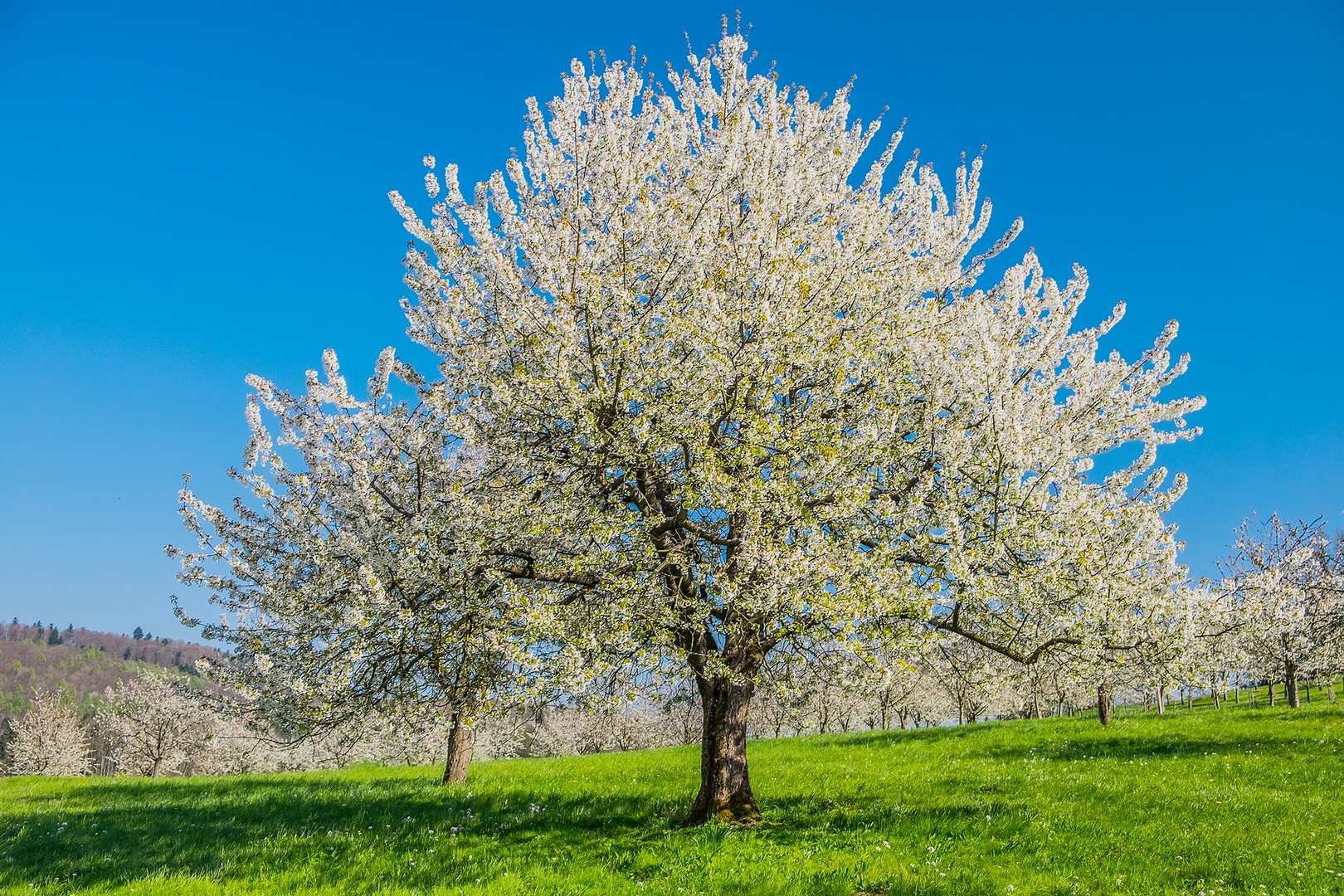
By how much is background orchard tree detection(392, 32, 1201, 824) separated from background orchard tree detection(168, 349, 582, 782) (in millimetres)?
893

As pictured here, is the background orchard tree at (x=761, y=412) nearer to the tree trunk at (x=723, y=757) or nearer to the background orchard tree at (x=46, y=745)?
the tree trunk at (x=723, y=757)

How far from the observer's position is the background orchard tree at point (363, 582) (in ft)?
29.2

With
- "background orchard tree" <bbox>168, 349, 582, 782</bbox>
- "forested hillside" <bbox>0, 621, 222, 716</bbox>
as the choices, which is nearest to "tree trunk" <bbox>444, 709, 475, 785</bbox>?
"background orchard tree" <bbox>168, 349, 582, 782</bbox>

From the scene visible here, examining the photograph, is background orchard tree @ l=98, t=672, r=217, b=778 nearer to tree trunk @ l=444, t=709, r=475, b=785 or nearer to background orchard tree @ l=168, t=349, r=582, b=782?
tree trunk @ l=444, t=709, r=475, b=785

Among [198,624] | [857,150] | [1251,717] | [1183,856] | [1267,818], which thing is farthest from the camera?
[1251,717]

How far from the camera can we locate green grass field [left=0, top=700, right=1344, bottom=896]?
8.56 m

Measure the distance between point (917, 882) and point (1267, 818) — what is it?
22.5 ft

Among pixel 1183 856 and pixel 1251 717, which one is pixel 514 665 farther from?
pixel 1251 717

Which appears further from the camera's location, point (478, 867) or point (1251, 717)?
point (1251, 717)

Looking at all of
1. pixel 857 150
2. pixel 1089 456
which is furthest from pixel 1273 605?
pixel 857 150

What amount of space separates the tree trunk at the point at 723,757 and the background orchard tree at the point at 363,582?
3.58 m

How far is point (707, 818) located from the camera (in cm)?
1102

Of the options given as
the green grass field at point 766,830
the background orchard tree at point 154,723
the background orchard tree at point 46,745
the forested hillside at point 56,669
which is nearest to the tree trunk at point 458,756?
the green grass field at point 766,830

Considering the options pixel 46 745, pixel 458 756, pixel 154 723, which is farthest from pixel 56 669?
pixel 458 756
